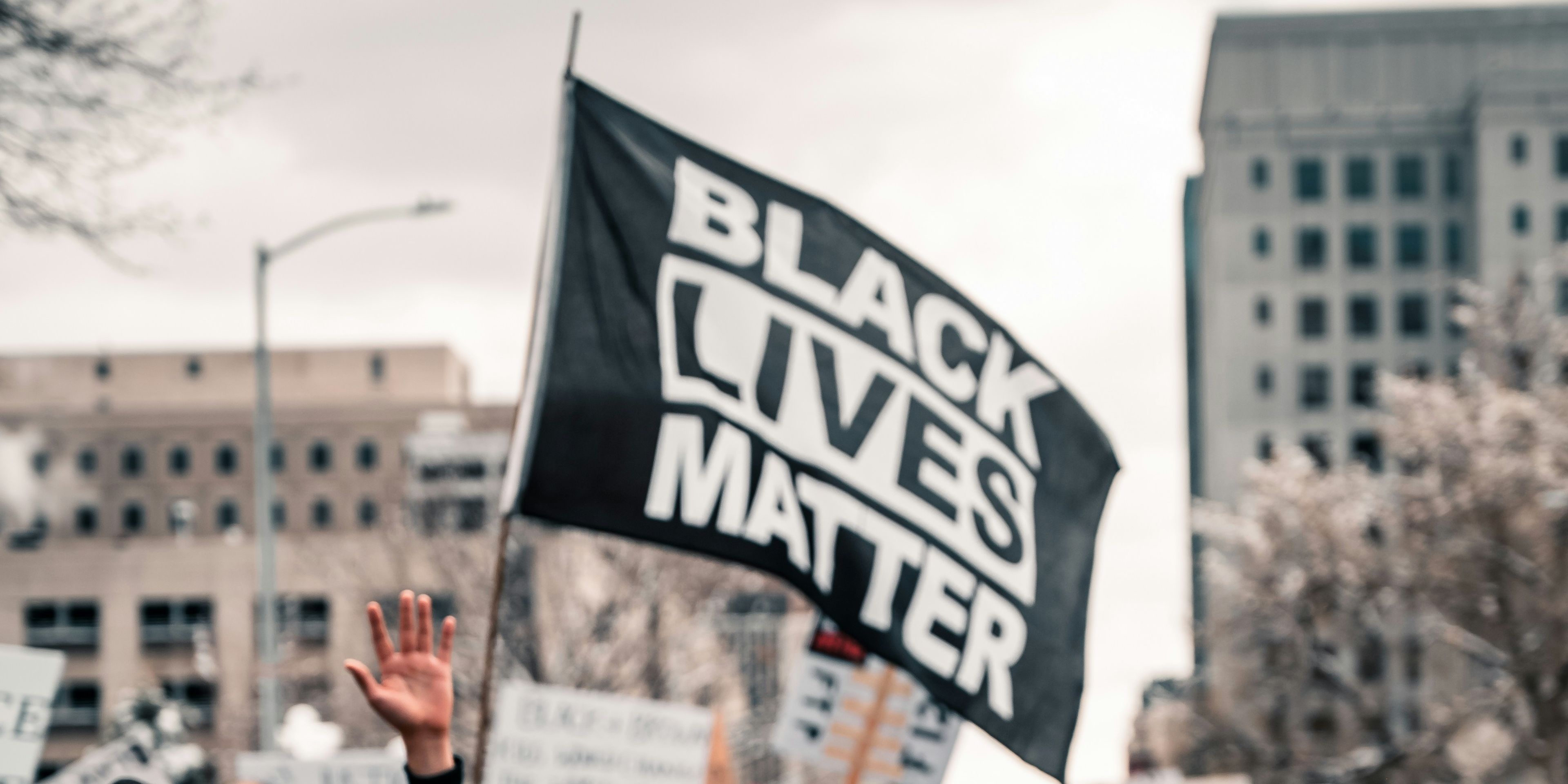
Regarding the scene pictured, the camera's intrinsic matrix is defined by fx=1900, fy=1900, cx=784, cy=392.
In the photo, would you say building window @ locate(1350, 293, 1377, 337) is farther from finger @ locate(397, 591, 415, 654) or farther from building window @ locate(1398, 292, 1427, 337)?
finger @ locate(397, 591, 415, 654)

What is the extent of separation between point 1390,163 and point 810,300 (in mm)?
88065

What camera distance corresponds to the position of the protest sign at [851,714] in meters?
10.2

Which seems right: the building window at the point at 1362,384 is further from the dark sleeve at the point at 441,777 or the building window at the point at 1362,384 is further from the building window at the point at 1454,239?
the dark sleeve at the point at 441,777

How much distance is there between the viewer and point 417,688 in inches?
174

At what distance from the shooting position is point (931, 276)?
593cm

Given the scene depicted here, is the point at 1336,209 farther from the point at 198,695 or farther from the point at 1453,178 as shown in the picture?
the point at 198,695

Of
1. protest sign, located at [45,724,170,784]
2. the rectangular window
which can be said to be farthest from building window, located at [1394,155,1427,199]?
protest sign, located at [45,724,170,784]

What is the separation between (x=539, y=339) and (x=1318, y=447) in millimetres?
84022

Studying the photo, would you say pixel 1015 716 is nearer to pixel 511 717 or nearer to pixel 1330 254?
pixel 511 717

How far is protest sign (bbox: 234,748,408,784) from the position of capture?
1161 centimetres

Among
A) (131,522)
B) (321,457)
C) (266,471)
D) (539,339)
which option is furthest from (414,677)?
(131,522)

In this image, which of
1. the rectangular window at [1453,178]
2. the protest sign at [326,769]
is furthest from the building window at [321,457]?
the protest sign at [326,769]

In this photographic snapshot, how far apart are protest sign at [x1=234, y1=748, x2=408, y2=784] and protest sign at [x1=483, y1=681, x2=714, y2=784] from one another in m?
1.85

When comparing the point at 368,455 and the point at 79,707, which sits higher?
the point at 368,455
